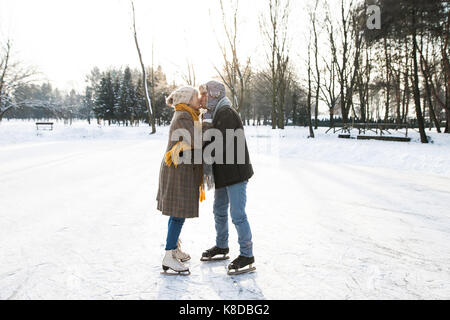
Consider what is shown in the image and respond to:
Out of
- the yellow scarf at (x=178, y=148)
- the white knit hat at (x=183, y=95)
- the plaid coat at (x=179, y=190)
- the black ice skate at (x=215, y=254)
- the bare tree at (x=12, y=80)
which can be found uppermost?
the bare tree at (x=12, y=80)

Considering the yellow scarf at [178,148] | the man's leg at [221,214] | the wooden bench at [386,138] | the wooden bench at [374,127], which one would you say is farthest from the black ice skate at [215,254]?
the wooden bench at [374,127]

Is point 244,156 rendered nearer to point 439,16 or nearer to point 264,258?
point 264,258

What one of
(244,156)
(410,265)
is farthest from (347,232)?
(244,156)

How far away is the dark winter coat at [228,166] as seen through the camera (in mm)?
2646

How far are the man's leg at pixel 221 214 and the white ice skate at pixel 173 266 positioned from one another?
0.51 metres

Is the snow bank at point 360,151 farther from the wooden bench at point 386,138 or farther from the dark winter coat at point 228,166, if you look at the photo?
the dark winter coat at point 228,166

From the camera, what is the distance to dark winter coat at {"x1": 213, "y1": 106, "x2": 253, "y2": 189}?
2.65 metres

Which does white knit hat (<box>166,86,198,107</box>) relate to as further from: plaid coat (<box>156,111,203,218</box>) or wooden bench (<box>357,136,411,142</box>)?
wooden bench (<box>357,136,411,142</box>)

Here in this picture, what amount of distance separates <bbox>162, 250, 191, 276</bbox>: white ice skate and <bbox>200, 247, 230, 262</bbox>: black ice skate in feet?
1.12

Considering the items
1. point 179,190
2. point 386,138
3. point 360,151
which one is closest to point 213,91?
point 179,190

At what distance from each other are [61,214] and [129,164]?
16.2 ft

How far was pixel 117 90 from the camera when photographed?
49250mm

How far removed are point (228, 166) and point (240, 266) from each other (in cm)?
98
